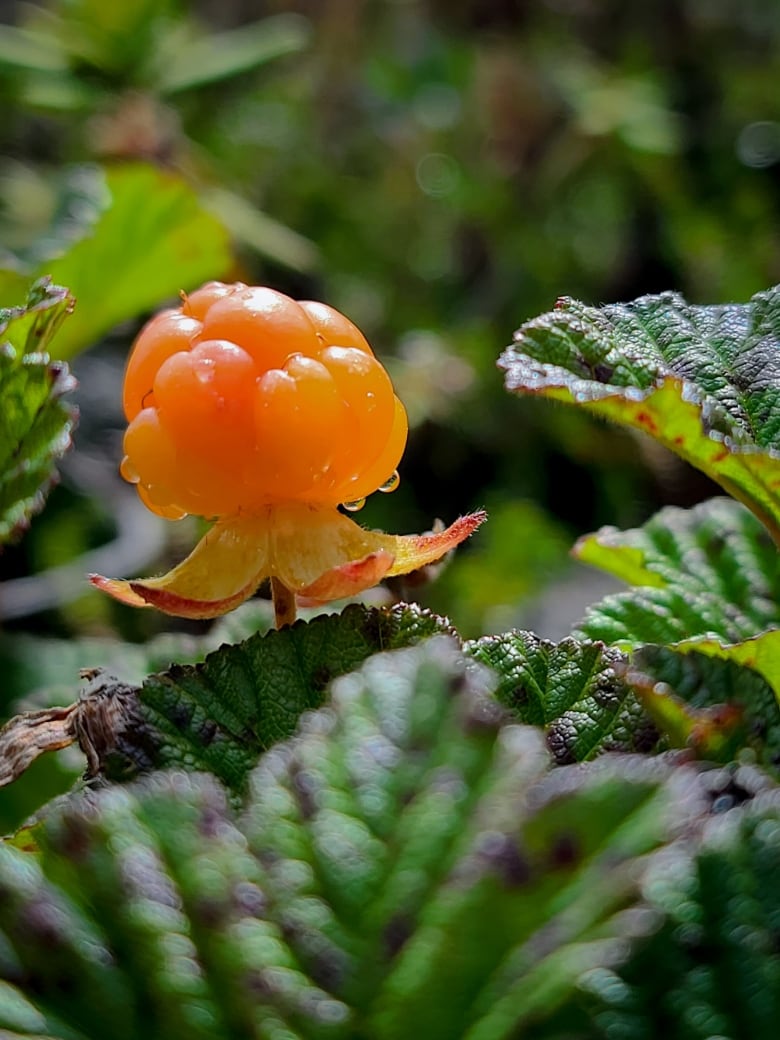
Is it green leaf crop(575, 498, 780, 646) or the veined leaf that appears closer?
the veined leaf

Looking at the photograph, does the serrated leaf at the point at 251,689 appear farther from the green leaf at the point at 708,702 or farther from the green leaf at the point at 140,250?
the green leaf at the point at 140,250

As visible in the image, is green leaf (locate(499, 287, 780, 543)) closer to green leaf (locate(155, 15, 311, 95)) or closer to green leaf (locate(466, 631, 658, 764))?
green leaf (locate(466, 631, 658, 764))

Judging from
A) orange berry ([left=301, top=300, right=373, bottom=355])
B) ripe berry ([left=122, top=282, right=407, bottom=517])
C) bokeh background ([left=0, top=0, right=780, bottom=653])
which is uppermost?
orange berry ([left=301, top=300, right=373, bottom=355])

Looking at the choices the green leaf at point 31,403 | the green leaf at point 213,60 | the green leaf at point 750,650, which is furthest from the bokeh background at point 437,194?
the green leaf at point 750,650

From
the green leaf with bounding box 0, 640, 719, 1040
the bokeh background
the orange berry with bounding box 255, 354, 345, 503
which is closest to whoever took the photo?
the green leaf with bounding box 0, 640, 719, 1040

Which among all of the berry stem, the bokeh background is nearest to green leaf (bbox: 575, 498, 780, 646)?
the berry stem

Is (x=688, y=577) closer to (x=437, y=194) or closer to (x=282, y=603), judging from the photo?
(x=282, y=603)

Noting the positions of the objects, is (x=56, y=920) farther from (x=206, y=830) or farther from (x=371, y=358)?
(x=371, y=358)
